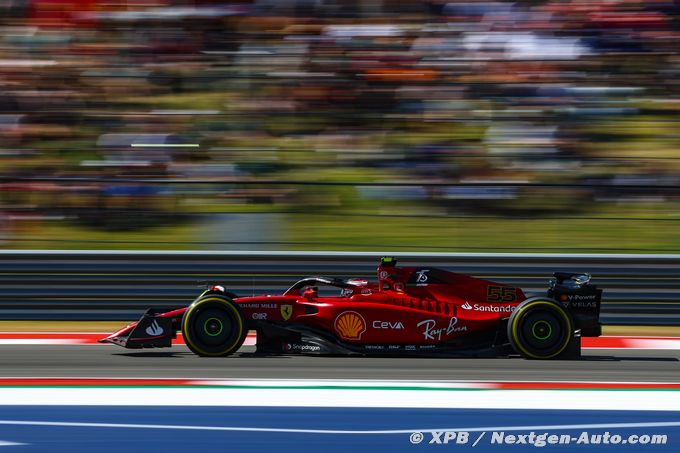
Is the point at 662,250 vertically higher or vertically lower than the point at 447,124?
lower

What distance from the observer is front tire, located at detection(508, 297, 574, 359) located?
7.10 metres

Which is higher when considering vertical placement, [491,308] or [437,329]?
[491,308]

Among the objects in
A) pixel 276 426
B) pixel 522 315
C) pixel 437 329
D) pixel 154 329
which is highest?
pixel 522 315

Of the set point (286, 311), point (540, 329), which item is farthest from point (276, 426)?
point (540, 329)

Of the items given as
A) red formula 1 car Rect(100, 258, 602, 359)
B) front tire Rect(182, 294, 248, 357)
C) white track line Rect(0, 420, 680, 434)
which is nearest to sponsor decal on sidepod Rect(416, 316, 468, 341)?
red formula 1 car Rect(100, 258, 602, 359)

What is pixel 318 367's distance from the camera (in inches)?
273

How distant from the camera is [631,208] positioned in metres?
9.61

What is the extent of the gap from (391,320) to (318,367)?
0.65 metres

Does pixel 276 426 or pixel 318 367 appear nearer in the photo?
pixel 276 426

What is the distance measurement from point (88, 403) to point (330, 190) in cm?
444

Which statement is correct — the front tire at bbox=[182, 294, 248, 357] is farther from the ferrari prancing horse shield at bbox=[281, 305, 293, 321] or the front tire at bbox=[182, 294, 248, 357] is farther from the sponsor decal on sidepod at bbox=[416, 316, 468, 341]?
the sponsor decal on sidepod at bbox=[416, 316, 468, 341]

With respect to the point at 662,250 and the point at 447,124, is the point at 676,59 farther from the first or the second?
the point at 662,250

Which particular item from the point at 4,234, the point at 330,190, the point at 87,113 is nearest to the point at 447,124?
the point at 330,190

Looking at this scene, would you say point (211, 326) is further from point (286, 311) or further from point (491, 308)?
point (491, 308)
